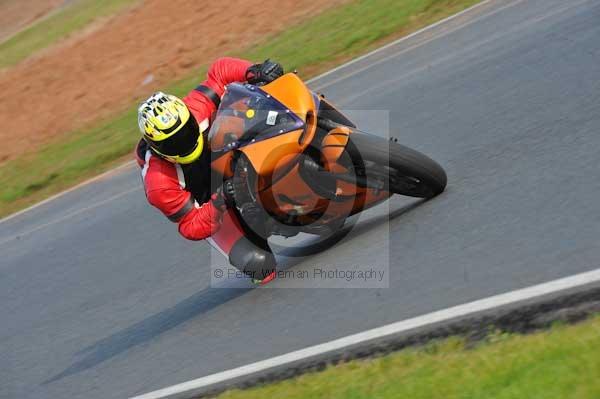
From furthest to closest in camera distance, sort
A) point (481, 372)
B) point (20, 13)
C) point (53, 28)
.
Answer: point (20, 13) < point (53, 28) < point (481, 372)

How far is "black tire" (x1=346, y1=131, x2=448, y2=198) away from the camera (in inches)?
242

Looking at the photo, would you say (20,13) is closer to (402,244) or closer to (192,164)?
A: (192,164)

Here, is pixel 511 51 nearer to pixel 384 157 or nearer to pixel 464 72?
pixel 464 72

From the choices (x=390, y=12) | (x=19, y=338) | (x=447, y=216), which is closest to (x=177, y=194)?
(x=447, y=216)

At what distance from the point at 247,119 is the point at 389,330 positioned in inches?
A: 73.2

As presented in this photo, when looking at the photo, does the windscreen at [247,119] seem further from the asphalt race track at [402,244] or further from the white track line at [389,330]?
the white track line at [389,330]

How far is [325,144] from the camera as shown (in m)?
6.20

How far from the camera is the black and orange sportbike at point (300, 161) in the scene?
6.16 meters

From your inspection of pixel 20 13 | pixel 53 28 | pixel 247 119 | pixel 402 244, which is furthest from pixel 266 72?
pixel 20 13

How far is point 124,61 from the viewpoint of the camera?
64.3 ft

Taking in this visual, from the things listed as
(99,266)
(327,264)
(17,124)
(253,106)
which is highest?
(253,106)

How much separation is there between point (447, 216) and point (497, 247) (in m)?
0.82

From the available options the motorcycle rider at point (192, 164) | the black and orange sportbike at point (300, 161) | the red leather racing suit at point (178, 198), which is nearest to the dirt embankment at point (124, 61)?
the motorcycle rider at point (192, 164)

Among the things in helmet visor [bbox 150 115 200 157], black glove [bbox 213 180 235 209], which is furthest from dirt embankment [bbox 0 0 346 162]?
black glove [bbox 213 180 235 209]
